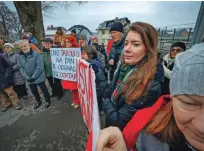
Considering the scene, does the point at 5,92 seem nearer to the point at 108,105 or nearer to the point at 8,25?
the point at 108,105

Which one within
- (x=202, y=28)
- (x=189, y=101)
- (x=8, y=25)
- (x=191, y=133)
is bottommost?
(x=191, y=133)

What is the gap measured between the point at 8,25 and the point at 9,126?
101ft

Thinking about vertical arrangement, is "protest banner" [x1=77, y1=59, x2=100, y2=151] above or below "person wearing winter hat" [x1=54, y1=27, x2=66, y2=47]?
below

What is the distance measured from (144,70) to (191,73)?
0.74 meters

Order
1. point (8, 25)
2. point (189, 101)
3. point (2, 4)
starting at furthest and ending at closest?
1. point (8, 25)
2. point (2, 4)
3. point (189, 101)

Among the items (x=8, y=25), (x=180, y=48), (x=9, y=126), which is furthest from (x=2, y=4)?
(x=180, y=48)

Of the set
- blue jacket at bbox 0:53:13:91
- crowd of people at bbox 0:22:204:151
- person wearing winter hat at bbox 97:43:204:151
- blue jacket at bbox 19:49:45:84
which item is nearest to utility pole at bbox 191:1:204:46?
crowd of people at bbox 0:22:204:151

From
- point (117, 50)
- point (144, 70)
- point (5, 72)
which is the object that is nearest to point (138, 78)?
point (144, 70)

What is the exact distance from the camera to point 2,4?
21031 mm

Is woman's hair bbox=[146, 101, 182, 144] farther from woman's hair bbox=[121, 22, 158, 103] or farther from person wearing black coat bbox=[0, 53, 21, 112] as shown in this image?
person wearing black coat bbox=[0, 53, 21, 112]

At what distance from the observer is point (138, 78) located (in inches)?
52.4

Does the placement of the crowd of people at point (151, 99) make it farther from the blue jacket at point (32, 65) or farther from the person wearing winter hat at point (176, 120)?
the blue jacket at point (32, 65)

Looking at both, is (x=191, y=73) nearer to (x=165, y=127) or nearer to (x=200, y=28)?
(x=165, y=127)

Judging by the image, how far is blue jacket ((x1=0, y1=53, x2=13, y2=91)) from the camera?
3.62 m
